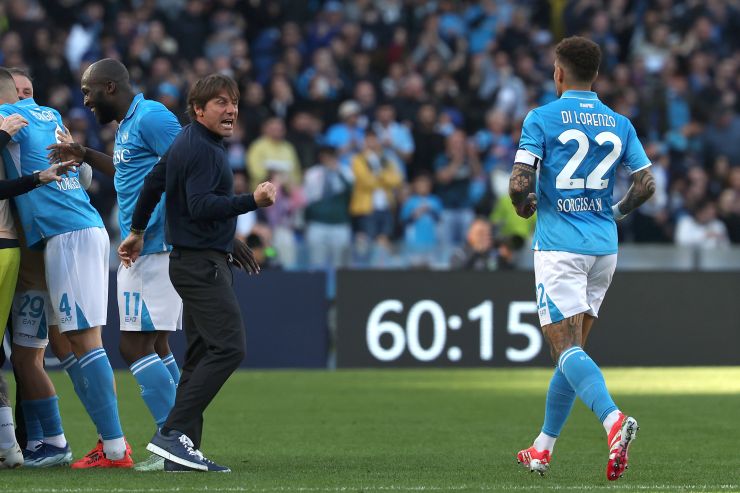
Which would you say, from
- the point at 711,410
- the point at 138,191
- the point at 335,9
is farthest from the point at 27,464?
the point at 335,9

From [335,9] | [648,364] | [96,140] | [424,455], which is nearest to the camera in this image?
[424,455]

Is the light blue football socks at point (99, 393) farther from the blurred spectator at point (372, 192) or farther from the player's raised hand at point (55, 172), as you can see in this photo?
the blurred spectator at point (372, 192)

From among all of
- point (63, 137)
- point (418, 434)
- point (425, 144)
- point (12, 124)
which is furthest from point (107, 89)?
point (425, 144)

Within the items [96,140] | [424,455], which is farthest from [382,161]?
[424,455]

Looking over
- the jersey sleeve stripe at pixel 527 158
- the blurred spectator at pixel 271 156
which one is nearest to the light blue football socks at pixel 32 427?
the jersey sleeve stripe at pixel 527 158

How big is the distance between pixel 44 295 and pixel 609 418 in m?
3.34

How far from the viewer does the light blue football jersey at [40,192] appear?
8.48 m

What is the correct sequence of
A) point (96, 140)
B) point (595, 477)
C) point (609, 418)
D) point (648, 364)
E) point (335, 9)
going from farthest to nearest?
point (335, 9) < point (96, 140) < point (648, 364) < point (595, 477) < point (609, 418)

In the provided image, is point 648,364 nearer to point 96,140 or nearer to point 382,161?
point 382,161

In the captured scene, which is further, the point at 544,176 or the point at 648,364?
the point at 648,364

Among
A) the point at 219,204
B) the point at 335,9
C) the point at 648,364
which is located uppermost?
the point at 335,9

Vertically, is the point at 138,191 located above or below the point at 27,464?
above

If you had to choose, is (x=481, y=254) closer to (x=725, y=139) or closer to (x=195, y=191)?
(x=725, y=139)

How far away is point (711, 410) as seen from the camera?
Answer: 12555 mm
